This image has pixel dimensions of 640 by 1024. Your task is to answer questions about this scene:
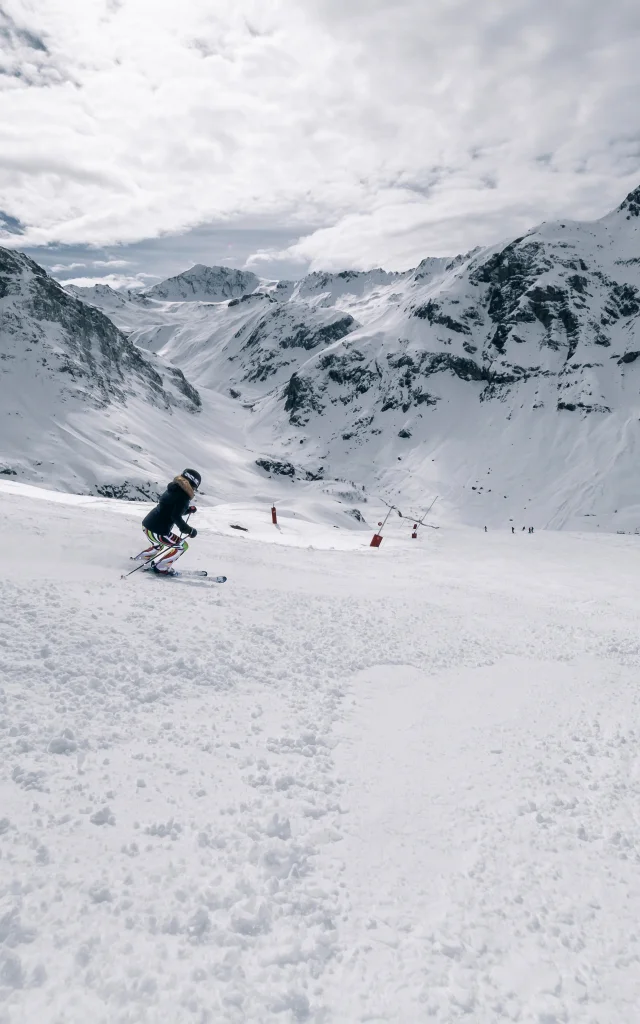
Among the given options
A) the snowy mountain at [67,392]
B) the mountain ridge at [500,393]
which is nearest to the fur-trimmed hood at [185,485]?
the snowy mountain at [67,392]

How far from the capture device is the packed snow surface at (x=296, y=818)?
360 centimetres

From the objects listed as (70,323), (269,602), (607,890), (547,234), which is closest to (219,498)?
(70,323)

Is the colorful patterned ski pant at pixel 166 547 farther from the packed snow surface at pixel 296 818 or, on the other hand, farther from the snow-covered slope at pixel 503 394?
the snow-covered slope at pixel 503 394

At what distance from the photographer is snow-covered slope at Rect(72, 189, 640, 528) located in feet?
383

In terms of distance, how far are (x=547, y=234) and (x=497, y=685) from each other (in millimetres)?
208376

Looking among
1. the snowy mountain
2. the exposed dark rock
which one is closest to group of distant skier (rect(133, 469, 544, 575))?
the snowy mountain

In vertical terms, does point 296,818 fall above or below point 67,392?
below

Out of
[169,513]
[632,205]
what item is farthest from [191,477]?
[632,205]

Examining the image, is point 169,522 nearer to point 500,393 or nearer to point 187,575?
point 187,575

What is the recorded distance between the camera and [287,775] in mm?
5598

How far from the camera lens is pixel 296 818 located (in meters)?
5.07

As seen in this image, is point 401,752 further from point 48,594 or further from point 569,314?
point 569,314

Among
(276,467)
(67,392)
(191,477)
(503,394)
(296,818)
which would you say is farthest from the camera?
(503,394)

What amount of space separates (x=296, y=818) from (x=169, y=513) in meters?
8.71
